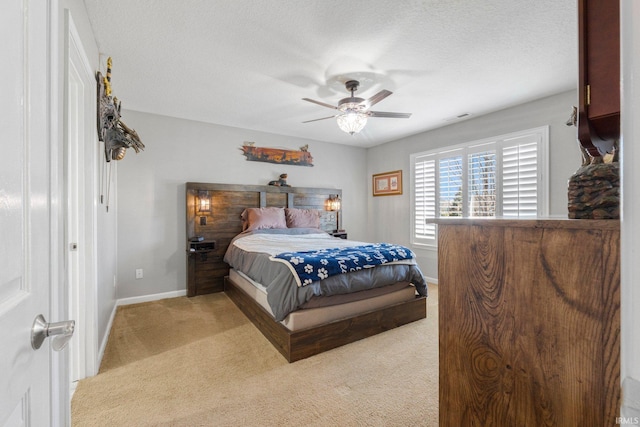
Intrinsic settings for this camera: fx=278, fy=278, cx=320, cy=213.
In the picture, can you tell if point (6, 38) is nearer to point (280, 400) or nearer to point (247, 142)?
point (280, 400)

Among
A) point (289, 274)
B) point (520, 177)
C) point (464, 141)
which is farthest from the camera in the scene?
point (464, 141)

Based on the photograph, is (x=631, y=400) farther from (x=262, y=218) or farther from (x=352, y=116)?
(x=262, y=218)

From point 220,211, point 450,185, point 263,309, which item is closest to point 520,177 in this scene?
point 450,185

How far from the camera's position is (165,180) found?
4012 millimetres

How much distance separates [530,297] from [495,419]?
1.53 ft

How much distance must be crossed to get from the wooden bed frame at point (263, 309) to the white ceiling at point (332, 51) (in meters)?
1.33

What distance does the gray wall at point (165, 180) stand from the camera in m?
3.76

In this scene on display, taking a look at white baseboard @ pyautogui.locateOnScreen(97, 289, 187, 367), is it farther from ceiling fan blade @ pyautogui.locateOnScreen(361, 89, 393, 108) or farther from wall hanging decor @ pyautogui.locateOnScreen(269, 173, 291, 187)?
ceiling fan blade @ pyautogui.locateOnScreen(361, 89, 393, 108)

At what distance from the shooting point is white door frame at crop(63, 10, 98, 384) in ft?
6.31

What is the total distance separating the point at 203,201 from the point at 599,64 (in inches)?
166

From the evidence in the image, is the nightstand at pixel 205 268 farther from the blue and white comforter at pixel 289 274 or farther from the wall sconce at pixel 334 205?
the wall sconce at pixel 334 205

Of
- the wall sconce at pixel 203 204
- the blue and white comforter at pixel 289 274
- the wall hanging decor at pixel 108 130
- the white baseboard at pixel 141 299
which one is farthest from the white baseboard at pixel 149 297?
the wall hanging decor at pixel 108 130

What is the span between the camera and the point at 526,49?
2371 mm

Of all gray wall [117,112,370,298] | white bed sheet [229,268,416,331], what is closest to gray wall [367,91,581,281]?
white bed sheet [229,268,416,331]
